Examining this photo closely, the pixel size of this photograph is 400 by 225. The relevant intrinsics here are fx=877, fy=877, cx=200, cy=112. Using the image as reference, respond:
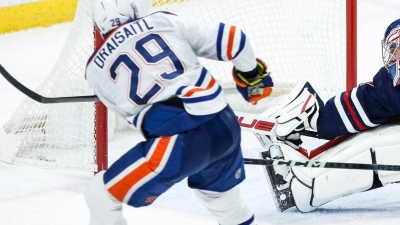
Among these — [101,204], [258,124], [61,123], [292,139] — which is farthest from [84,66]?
[101,204]

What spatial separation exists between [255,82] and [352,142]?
27.7 inches

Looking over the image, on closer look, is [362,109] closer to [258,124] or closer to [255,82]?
[258,124]

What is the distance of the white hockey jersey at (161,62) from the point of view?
2.04 m

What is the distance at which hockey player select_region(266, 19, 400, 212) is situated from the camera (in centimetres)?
271

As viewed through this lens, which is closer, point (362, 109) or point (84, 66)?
point (362, 109)

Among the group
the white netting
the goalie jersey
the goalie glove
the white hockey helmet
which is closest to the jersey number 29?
the white hockey helmet

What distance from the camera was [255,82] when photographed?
2.22m

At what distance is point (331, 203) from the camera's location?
9.43 feet

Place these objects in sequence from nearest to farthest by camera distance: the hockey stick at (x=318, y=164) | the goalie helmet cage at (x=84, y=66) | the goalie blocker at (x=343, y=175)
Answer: the hockey stick at (x=318, y=164)
the goalie blocker at (x=343, y=175)
the goalie helmet cage at (x=84, y=66)

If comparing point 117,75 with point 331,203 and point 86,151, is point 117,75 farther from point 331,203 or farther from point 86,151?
point 86,151

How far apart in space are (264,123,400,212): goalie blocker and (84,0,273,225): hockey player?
2.09ft

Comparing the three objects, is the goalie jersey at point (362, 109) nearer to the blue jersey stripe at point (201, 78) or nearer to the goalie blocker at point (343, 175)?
the goalie blocker at point (343, 175)

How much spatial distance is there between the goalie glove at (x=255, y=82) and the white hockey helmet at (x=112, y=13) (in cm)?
30

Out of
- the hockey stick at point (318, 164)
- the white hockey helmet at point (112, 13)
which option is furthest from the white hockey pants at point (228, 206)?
the white hockey helmet at point (112, 13)
